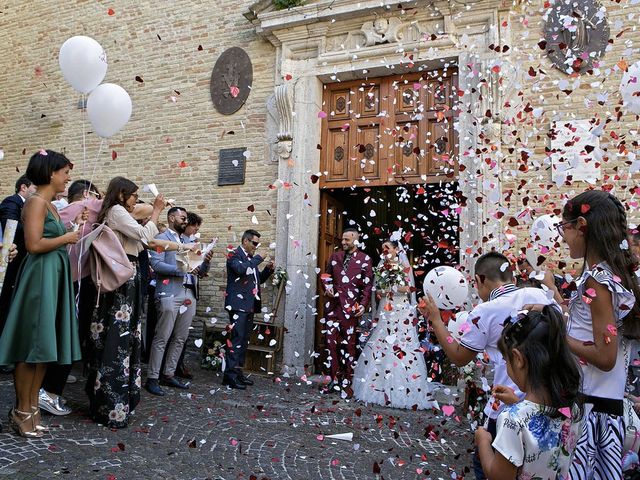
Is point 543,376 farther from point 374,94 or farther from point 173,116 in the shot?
point 173,116

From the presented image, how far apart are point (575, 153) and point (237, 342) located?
4668 mm

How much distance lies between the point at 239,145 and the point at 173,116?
4.83 ft

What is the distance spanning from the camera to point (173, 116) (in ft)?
29.3

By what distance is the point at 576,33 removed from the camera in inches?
259

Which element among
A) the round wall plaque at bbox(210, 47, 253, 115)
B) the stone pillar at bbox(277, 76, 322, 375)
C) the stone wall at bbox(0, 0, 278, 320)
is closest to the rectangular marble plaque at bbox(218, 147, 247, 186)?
the stone wall at bbox(0, 0, 278, 320)

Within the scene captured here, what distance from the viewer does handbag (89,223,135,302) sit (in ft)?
13.3

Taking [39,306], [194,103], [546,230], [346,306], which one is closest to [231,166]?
[194,103]

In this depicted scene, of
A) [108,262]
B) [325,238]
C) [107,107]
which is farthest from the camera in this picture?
[325,238]

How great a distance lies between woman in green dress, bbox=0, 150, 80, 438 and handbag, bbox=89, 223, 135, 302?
0.30 m

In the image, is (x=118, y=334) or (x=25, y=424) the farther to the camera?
(x=118, y=334)

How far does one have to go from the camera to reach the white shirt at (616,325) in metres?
2.03

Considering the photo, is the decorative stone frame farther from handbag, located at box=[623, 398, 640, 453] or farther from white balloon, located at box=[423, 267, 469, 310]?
handbag, located at box=[623, 398, 640, 453]

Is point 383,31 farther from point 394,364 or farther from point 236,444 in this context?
point 236,444

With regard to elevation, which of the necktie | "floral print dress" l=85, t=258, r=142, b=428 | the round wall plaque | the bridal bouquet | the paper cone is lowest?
the paper cone
